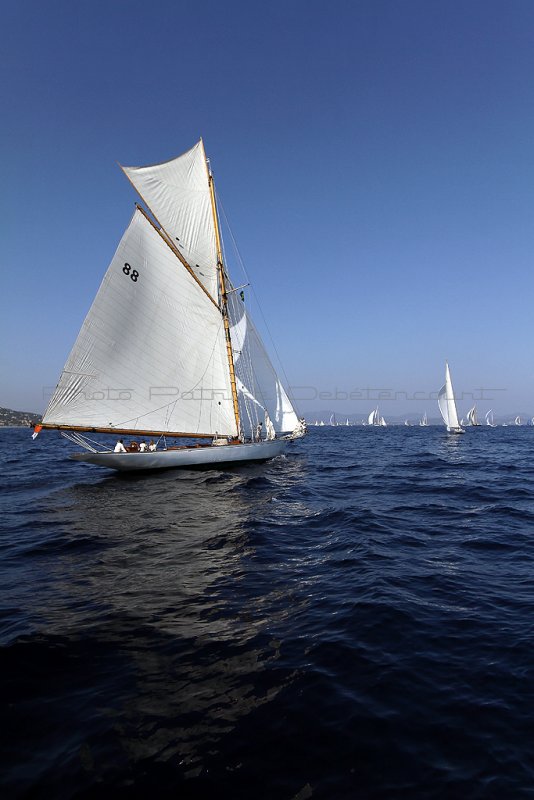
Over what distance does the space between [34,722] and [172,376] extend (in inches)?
898

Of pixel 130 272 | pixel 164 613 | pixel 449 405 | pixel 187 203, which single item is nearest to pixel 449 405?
pixel 449 405

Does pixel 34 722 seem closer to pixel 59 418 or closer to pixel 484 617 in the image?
pixel 484 617

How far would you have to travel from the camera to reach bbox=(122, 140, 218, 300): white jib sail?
94.2ft

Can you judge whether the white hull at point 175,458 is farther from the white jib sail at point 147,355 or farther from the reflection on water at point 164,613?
the reflection on water at point 164,613

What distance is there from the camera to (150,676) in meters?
5.27

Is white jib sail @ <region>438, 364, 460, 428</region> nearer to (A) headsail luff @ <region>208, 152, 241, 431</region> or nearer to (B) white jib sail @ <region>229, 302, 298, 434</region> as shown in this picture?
(B) white jib sail @ <region>229, 302, 298, 434</region>

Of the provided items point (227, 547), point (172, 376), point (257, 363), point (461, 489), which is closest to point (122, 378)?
point (172, 376)

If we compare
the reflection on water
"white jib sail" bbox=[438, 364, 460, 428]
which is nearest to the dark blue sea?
the reflection on water

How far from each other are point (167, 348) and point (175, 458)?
7.26 m

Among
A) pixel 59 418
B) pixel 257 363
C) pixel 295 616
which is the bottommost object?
pixel 295 616

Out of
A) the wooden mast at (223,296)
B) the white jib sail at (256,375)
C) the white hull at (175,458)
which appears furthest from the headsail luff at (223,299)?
the white hull at (175,458)

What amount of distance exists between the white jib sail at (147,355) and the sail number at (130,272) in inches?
2.4

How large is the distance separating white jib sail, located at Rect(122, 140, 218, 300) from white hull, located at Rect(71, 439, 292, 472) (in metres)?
12.0

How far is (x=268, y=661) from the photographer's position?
5.64m
